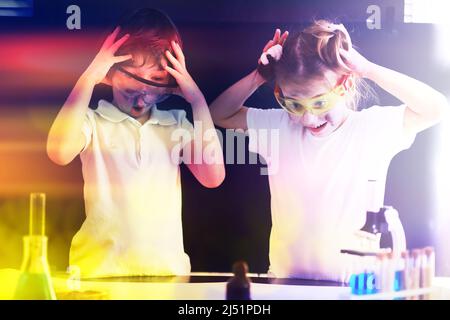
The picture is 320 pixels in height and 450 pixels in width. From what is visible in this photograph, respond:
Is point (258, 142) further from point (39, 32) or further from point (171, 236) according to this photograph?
point (39, 32)

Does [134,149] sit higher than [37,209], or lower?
higher

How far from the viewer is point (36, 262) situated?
2.28m

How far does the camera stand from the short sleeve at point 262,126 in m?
2.39

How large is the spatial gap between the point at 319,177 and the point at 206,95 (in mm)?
487

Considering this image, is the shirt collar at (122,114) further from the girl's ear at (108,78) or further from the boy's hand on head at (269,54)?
the boy's hand on head at (269,54)

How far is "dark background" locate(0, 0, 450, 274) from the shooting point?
237cm

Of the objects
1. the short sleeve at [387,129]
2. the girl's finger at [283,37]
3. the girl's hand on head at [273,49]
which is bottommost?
the short sleeve at [387,129]

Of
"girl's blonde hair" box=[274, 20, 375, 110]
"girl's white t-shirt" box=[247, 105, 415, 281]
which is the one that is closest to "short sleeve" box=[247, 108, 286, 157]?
"girl's white t-shirt" box=[247, 105, 415, 281]

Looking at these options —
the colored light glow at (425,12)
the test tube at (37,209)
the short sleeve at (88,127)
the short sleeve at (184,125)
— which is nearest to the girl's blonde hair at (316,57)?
the colored light glow at (425,12)

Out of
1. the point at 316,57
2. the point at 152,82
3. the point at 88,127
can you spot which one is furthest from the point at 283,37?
the point at 88,127

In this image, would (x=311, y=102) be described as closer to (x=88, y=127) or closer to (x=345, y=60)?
(x=345, y=60)

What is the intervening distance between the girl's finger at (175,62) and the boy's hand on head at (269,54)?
0.91 feet

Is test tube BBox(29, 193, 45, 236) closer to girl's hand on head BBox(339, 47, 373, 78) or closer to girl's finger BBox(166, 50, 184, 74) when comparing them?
girl's finger BBox(166, 50, 184, 74)

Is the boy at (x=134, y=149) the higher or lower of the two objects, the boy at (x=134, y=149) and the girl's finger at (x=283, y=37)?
the lower
